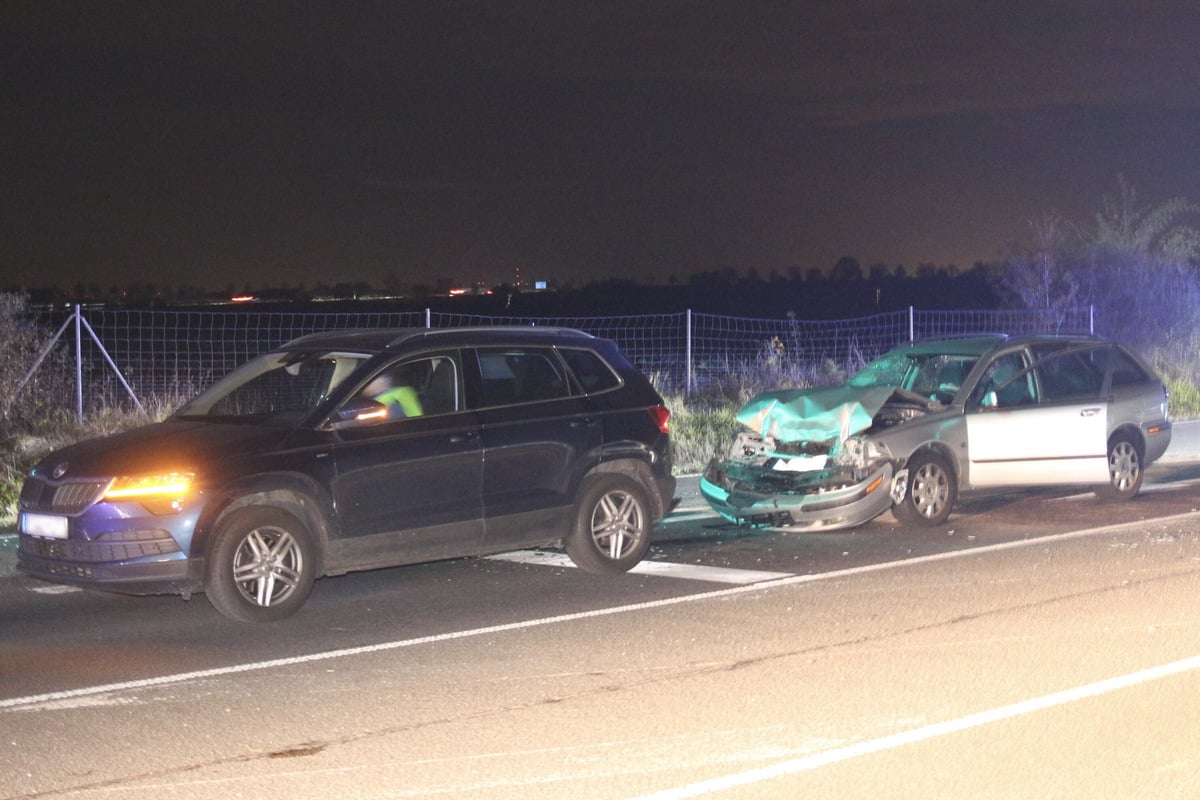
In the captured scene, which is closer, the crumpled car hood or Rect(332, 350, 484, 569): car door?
Rect(332, 350, 484, 569): car door

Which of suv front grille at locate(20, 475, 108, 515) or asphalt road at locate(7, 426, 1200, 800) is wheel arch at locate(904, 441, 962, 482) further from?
suv front grille at locate(20, 475, 108, 515)

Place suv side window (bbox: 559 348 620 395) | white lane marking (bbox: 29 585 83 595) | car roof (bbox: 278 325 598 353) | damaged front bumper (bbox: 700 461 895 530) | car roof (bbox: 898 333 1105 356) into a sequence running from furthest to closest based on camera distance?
car roof (bbox: 898 333 1105 356), damaged front bumper (bbox: 700 461 895 530), suv side window (bbox: 559 348 620 395), white lane marking (bbox: 29 585 83 595), car roof (bbox: 278 325 598 353)

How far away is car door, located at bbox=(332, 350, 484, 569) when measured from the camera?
8.77 meters

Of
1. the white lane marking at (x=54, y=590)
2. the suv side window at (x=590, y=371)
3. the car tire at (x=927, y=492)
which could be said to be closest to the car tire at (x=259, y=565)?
the white lane marking at (x=54, y=590)

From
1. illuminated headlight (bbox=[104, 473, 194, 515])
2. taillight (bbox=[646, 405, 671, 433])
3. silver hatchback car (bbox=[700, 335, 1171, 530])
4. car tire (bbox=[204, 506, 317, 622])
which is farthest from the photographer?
silver hatchback car (bbox=[700, 335, 1171, 530])

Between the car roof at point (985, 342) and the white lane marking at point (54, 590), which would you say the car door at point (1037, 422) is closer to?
the car roof at point (985, 342)

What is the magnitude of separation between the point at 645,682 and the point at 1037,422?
21.8ft

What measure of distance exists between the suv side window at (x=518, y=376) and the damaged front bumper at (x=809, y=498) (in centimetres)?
233

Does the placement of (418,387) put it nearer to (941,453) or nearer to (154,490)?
(154,490)

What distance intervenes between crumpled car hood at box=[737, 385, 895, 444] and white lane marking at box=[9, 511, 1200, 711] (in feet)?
4.31

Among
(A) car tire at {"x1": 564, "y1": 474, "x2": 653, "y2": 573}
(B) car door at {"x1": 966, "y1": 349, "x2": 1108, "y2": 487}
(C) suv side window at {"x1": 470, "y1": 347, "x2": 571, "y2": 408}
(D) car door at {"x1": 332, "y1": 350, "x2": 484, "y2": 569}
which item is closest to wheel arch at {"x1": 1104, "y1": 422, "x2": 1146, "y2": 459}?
(B) car door at {"x1": 966, "y1": 349, "x2": 1108, "y2": 487}

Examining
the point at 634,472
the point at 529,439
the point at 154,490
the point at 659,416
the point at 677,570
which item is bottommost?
the point at 677,570

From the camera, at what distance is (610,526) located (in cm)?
1007

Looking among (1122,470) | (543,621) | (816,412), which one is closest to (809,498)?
(816,412)
